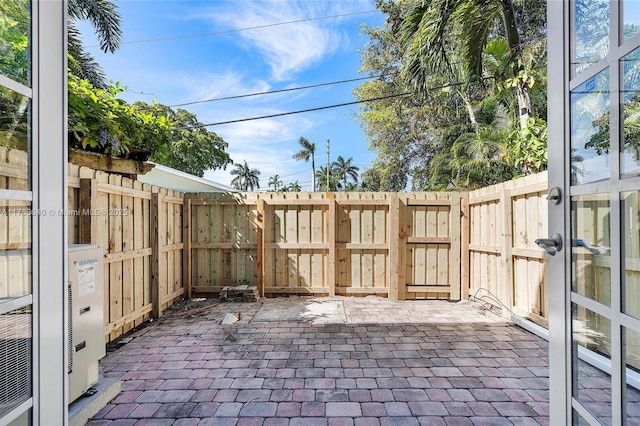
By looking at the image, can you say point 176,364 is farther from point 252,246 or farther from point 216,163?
point 216,163

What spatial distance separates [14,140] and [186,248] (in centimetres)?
353

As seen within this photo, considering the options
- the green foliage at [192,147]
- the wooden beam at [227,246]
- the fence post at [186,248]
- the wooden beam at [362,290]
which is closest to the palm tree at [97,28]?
the fence post at [186,248]

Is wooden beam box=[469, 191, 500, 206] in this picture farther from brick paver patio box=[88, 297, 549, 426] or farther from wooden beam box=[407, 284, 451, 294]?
brick paver patio box=[88, 297, 549, 426]

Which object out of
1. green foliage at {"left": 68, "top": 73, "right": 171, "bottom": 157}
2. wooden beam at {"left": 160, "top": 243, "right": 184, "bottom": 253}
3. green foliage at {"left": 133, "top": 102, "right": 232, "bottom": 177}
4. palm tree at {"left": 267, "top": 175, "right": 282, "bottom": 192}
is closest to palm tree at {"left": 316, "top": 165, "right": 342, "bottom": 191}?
palm tree at {"left": 267, "top": 175, "right": 282, "bottom": 192}

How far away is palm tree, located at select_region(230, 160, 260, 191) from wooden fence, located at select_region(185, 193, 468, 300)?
30135mm

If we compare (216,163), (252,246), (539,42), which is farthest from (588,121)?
(216,163)

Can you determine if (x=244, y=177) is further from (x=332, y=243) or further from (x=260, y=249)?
(x=332, y=243)

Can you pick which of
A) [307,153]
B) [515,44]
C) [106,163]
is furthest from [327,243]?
[307,153]

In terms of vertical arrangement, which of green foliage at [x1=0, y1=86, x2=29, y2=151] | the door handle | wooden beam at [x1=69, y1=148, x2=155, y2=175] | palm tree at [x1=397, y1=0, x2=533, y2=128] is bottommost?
the door handle

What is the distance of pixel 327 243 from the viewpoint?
4.27m

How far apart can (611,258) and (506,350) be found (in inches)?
83.7

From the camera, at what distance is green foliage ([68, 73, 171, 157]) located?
2.22 metres

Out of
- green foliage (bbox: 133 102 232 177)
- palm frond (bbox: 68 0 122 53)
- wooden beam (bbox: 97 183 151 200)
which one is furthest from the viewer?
green foliage (bbox: 133 102 232 177)

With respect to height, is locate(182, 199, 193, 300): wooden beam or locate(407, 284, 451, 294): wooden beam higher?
locate(182, 199, 193, 300): wooden beam
